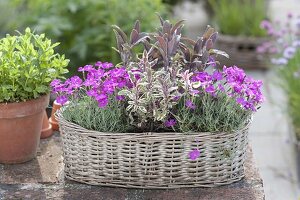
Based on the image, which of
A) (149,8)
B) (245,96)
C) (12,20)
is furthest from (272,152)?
(245,96)

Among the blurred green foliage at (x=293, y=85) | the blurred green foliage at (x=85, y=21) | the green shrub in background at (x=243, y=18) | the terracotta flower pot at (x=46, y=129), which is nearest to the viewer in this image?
the terracotta flower pot at (x=46, y=129)

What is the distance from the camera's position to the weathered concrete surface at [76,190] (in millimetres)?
1949

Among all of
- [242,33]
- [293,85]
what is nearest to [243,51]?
[242,33]

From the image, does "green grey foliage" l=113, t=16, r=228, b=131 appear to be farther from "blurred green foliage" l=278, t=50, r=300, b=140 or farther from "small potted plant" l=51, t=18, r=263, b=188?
"blurred green foliage" l=278, t=50, r=300, b=140

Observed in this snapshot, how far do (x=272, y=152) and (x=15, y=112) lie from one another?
264 cm

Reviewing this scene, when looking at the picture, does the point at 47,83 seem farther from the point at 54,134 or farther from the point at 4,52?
the point at 54,134

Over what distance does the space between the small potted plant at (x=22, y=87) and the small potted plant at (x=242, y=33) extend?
4.02m

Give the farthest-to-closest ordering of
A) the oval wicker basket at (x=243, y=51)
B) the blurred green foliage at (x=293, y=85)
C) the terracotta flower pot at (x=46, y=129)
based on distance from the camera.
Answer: the oval wicker basket at (x=243, y=51) < the blurred green foliage at (x=293, y=85) < the terracotta flower pot at (x=46, y=129)

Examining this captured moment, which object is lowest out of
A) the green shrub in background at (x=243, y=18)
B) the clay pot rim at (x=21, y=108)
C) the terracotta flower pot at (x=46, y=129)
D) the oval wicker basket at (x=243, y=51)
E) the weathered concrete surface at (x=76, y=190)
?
the oval wicker basket at (x=243, y=51)

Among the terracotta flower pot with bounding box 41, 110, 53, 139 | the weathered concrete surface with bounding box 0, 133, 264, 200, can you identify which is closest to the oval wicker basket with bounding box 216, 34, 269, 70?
the terracotta flower pot with bounding box 41, 110, 53, 139

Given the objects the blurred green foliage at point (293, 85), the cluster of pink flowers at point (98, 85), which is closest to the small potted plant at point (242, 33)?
the blurred green foliage at point (293, 85)

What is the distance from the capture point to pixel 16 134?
2.11m

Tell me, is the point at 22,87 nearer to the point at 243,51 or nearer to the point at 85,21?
the point at 85,21

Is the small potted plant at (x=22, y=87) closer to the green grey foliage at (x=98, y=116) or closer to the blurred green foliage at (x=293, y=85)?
the green grey foliage at (x=98, y=116)
